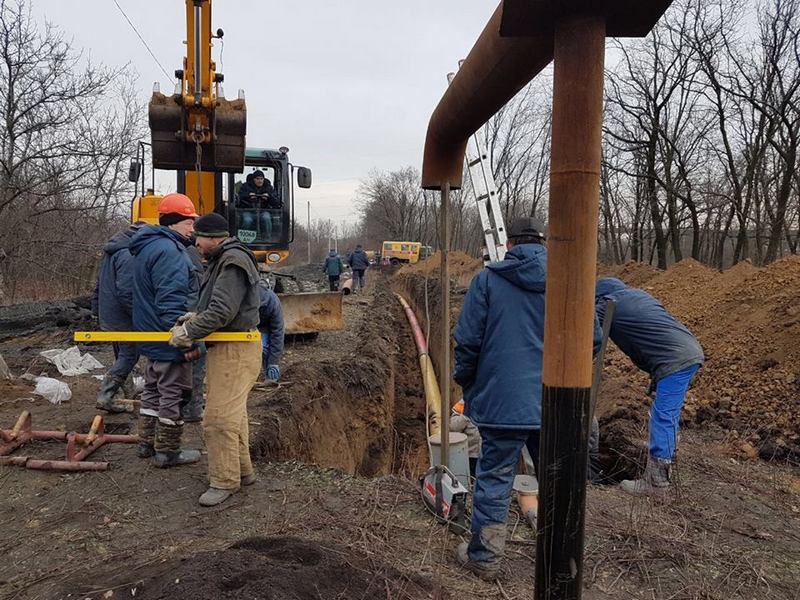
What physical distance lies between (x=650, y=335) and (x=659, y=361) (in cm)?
21

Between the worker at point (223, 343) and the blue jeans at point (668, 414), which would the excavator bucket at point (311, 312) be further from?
the blue jeans at point (668, 414)

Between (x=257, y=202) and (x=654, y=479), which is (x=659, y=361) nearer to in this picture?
(x=654, y=479)

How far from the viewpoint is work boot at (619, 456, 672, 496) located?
14.1 ft

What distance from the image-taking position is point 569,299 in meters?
1.68

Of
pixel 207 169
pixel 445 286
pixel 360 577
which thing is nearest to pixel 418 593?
pixel 360 577

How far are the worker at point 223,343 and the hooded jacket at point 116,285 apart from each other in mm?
1740

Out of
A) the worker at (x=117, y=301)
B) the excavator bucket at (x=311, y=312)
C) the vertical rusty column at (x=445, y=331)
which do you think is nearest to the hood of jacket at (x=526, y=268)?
the vertical rusty column at (x=445, y=331)

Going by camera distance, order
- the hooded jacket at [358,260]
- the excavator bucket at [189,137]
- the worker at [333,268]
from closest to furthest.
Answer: the excavator bucket at [189,137], the worker at [333,268], the hooded jacket at [358,260]

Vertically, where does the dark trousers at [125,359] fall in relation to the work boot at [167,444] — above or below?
above

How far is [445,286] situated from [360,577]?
5.77 ft

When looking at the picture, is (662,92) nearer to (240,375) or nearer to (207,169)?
(207,169)

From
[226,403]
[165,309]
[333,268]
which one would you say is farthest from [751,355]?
[333,268]

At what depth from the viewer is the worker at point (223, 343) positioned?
3773 millimetres

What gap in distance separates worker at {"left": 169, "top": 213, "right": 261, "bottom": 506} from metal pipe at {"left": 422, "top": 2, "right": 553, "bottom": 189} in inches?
66.2
